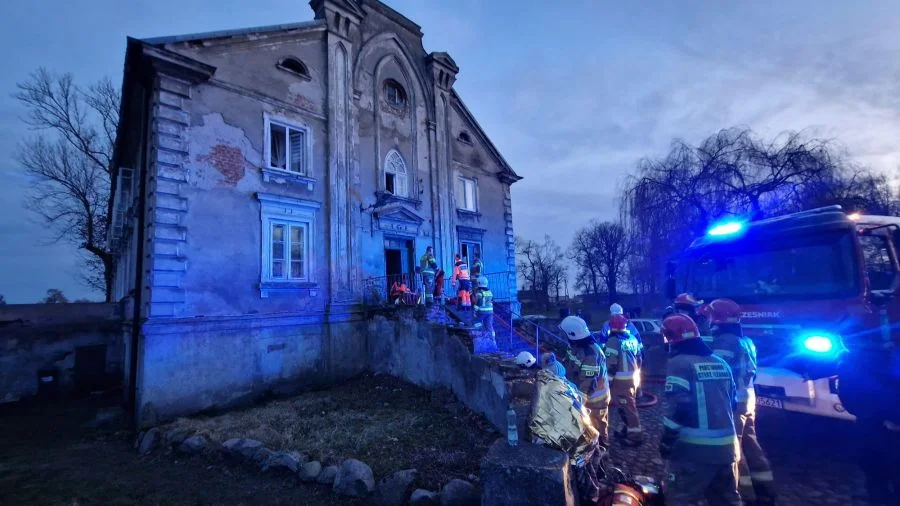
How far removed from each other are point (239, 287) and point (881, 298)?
482 inches

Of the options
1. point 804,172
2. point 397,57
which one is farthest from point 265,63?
point 804,172

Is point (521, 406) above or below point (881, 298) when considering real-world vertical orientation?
below

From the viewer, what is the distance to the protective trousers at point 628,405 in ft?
23.2

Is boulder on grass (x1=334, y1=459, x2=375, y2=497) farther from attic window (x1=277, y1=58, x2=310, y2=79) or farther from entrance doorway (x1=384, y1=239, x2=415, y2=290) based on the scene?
attic window (x1=277, y1=58, x2=310, y2=79)

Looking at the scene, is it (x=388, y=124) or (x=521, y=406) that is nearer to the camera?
(x=521, y=406)

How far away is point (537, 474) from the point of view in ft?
12.4

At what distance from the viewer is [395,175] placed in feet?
48.2

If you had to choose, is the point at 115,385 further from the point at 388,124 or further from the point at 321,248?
the point at 388,124

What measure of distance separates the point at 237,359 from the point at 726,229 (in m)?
11.1

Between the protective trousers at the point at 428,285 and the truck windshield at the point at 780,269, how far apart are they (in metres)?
6.88

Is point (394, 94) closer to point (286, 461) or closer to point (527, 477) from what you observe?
point (286, 461)

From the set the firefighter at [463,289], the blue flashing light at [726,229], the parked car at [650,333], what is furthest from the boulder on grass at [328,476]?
the parked car at [650,333]

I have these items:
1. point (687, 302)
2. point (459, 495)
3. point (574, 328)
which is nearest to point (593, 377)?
point (574, 328)

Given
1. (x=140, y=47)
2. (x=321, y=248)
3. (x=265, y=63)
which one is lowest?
(x=321, y=248)
